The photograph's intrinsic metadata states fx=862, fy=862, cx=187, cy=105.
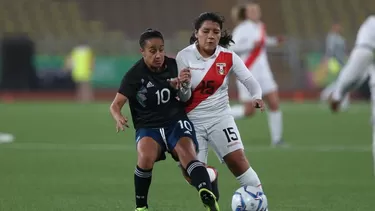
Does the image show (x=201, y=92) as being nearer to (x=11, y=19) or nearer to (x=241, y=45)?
(x=241, y=45)

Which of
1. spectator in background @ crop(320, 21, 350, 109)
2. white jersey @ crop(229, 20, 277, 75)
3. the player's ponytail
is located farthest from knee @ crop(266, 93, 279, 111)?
spectator in background @ crop(320, 21, 350, 109)

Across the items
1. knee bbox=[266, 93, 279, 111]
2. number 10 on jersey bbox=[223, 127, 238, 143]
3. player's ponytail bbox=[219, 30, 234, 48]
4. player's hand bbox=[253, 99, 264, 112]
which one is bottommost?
knee bbox=[266, 93, 279, 111]

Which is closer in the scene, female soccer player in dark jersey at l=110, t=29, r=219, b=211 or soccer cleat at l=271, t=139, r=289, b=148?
female soccer player in dark jersey at l=110, t=29, r=219, b=211

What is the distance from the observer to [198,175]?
23.6ft

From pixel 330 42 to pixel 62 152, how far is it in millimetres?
16168

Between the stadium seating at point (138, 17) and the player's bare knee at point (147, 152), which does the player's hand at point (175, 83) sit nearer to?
the player's bare knee at point (147, 152)

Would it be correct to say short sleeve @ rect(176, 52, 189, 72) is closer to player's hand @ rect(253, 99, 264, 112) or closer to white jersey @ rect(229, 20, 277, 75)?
player's hand @ rect(253, 99, 264, 112)

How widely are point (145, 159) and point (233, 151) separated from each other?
801 mm

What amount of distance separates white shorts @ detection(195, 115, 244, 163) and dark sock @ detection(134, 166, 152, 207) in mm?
611

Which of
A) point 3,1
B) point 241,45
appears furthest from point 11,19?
point 241,45

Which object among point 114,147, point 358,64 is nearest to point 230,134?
point 358,64

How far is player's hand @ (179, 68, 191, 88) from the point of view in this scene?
7.49 metres

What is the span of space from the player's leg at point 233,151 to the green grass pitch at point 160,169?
2.26 ft

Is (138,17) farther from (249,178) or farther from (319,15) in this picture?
(249,178)
